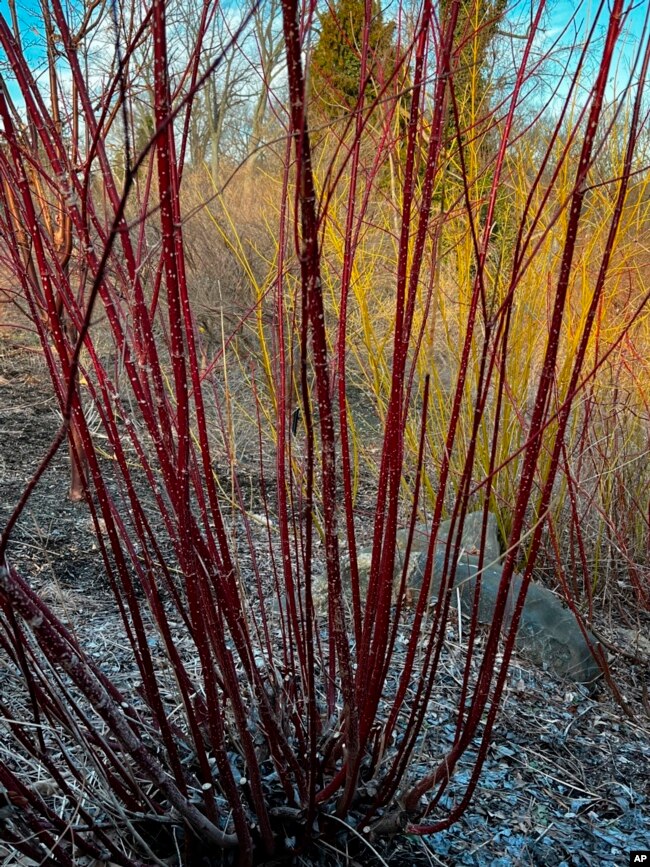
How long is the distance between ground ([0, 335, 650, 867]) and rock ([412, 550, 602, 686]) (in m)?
0.07

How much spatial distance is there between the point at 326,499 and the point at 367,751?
0.78 m

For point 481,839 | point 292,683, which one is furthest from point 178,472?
point 481,839

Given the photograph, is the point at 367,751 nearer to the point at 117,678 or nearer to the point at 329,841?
the point at 329,841

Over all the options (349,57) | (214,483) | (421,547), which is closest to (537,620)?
(421,547)

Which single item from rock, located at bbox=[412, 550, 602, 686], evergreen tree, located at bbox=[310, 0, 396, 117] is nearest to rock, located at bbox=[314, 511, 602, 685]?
rock, located at bbox=[412, 550, 602, 686]

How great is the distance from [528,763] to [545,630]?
725mm

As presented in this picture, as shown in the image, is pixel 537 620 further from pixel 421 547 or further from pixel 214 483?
pixel 214 483

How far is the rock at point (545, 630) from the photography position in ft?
7.70

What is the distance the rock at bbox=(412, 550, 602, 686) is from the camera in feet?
7.70

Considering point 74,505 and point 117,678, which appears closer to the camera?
point 117,678

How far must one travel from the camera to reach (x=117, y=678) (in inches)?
75.3

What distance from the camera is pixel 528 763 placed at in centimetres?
177

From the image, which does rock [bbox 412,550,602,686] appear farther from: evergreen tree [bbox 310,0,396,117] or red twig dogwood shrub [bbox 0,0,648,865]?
evergreen tree [bbox 310,0,396,117]

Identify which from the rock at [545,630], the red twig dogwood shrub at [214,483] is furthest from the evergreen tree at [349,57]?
the rock at [545,630]
